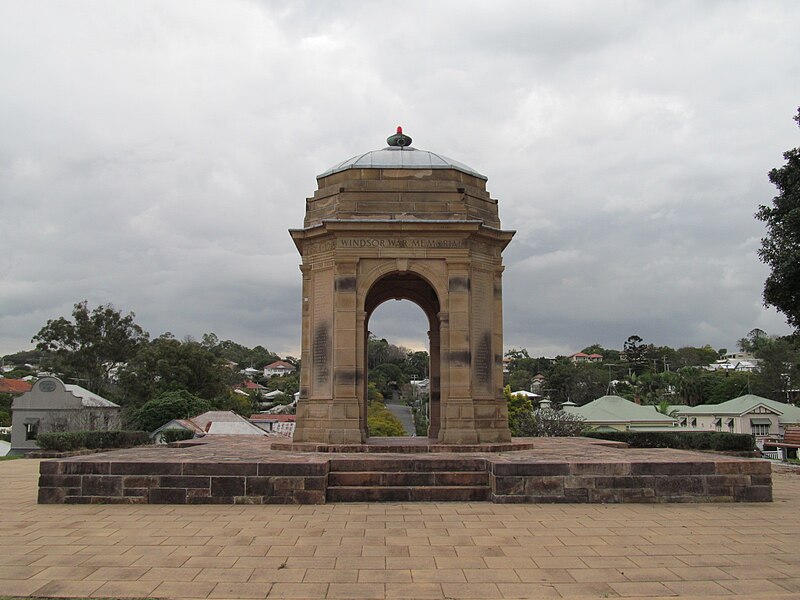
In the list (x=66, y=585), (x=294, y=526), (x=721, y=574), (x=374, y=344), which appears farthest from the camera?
Answer: (x=374, y=344)

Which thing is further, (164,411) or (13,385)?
(13,385)

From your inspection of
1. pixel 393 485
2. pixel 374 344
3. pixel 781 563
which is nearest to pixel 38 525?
pixel 393 485

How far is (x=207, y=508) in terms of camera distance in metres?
11.5

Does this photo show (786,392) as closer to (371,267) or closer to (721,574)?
(371,267)

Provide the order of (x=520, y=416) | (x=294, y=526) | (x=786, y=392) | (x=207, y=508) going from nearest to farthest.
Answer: (x=294, y=526)
(x=207, y=508)
(x=520, y=416)
(x=786, y=392)

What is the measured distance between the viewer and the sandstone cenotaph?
16.5 meters

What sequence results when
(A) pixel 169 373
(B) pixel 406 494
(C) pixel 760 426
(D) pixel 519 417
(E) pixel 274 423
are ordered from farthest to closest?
(C) pixel 760 426 → (E) pixel 274 423 → (A) pixel 169 373 → (D) pixel 519 417 → (B) pixel 406 494

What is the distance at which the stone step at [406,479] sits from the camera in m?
12.3

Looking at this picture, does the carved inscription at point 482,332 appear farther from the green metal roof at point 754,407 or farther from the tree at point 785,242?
the green metal roof at point 754,407

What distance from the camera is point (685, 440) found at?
81.0ft

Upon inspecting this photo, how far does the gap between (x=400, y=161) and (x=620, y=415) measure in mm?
25209

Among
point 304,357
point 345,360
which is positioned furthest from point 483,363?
point 304,357

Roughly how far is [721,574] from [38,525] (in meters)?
9.04

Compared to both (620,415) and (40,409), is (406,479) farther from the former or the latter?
(40,409)
